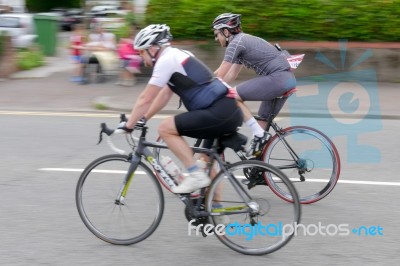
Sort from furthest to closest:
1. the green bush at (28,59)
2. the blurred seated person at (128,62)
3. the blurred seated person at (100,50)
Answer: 1. the green bush at (28,59)
2. the blurred seated person at (100,50)
3. the blurred seated person at (128,62)

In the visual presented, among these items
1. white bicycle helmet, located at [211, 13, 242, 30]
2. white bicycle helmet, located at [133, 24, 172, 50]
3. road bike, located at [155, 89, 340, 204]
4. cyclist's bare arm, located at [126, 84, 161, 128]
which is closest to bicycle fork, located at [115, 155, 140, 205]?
cyclist's bare arm, located at [126, 84, 161, 128]

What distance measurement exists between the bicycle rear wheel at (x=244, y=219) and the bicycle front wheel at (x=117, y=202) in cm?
48

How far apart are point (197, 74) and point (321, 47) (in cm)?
919

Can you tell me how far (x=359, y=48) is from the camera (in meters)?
13.8

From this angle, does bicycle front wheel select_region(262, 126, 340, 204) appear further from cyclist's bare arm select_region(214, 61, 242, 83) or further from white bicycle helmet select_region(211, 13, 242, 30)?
white bicycle helmet select_region(211, 13, 242, 30)

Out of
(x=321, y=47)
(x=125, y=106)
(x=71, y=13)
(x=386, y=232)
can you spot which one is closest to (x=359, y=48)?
(x=321, y=47)

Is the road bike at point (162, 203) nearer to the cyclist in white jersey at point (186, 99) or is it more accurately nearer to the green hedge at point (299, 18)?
the cyclist in white jersey at point (186, 99)

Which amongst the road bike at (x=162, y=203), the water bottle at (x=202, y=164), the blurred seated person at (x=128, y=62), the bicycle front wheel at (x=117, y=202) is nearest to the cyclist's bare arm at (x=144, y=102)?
the road bike at (x=162, y=203)

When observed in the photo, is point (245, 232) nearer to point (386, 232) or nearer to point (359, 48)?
point (386, 232)

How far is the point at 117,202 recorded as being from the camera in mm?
5582

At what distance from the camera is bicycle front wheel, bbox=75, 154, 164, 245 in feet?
17.7

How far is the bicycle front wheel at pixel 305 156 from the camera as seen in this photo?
648 centimetres

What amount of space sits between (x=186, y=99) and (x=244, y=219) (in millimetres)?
1022

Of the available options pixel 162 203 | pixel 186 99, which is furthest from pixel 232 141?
pixel 162 203
